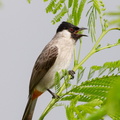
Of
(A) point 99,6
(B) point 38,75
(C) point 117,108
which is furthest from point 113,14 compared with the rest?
(B) point 38,75

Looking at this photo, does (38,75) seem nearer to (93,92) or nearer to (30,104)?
(30,104)

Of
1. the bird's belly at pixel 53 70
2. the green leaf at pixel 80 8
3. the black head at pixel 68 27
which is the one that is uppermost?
the green leaf at pixel 80 8

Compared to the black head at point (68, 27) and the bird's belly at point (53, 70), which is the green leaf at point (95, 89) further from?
the black head at point (68, 27)

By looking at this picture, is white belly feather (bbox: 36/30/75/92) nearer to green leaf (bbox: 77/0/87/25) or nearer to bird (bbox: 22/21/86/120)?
bird (bbox: 22/21/86/120)

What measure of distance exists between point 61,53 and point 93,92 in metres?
2.68

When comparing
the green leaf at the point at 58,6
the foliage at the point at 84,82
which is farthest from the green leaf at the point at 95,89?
the green leaf at the point at 58,6

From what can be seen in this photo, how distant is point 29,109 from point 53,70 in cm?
57

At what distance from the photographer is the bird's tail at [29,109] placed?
348 centimetres

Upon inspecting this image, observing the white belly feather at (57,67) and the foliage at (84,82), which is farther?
the white belly feather at (57,67)

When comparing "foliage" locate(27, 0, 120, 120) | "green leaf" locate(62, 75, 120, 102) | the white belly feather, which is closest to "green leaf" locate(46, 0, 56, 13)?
"foliage" locate(27, 0, 120, 120)

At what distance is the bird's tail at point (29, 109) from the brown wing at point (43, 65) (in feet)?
0.67

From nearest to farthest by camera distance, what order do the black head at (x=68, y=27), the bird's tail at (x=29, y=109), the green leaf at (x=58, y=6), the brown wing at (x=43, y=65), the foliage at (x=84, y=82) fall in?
the foliage at (x=84, y=82), the green leaf at (x=58, y=6), the bird's tail at (x=29, y=109), the brown wing at (x=43, y=65), the black head at (x=68, y=27)

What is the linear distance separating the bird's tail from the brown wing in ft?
0.67

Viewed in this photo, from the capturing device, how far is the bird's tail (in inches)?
137
